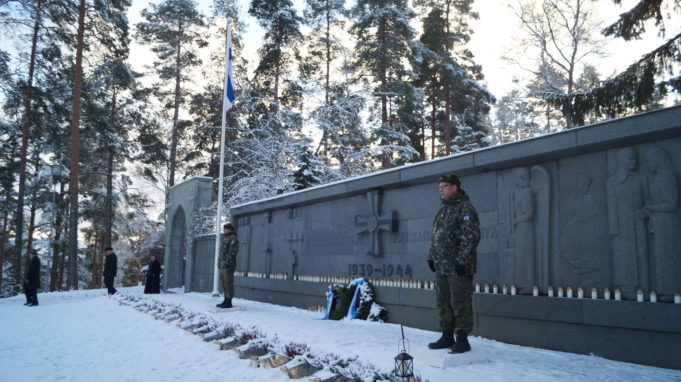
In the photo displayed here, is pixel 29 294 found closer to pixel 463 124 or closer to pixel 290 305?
pixel 290 305

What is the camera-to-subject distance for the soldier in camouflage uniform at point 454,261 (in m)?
4.95

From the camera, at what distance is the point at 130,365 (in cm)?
564

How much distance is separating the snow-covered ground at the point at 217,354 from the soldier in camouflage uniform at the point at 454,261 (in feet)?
1.34

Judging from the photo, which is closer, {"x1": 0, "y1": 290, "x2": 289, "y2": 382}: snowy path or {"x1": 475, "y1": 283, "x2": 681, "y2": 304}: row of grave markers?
{"x1": 475, "y1": 283, "x2": 681, "y2": 304}: row of grave markers

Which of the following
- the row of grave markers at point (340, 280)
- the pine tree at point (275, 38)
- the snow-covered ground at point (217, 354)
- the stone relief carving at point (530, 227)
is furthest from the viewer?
the pine tree at point (275, 38)

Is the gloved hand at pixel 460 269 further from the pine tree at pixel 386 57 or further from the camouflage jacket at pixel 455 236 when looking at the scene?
the pine tree at pixel 386 57

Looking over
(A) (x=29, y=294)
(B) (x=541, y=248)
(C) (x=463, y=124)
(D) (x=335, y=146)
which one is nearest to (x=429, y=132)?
(C) (x=463, y=124)

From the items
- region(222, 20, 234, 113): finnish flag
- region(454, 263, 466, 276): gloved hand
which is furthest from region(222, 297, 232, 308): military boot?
region(454, 263, 466, 276): gloved hand

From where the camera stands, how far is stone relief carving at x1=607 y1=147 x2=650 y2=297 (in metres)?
5.03

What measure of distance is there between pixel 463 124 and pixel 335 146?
9549 mm

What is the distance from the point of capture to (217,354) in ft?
19.4

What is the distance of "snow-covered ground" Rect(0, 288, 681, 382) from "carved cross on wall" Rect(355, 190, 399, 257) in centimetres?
143

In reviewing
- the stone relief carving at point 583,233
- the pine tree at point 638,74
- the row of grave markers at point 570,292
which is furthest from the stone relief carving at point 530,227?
the pine tree at point 638,74

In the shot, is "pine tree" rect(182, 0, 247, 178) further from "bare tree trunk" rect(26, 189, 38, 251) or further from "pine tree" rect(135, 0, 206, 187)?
"bare tree trunk" rect(26, 189, 38, 251)
